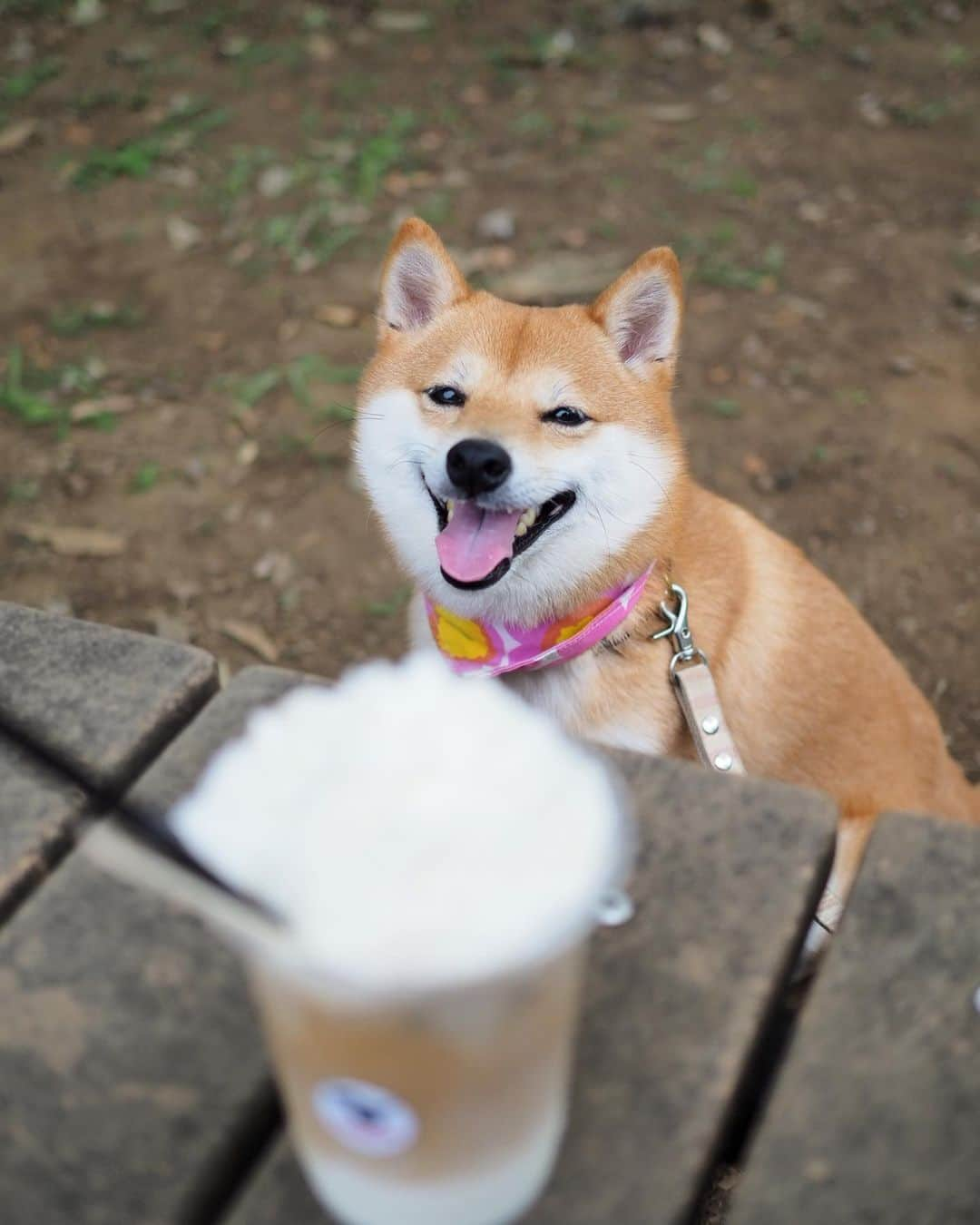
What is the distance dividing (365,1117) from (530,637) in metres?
1.50

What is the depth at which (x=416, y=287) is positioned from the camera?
255cm

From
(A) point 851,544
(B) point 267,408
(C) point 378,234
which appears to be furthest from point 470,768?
(C) point 378,234

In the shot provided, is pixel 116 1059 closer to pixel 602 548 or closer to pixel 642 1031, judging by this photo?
pixel 642 1031

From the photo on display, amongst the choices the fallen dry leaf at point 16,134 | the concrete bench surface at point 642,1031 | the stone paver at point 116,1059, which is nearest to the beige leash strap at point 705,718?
the concrete bench surface at point 642,1031

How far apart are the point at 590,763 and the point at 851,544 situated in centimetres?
A: 291

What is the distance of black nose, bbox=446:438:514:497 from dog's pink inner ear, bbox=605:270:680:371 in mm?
443

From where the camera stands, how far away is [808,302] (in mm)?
4301

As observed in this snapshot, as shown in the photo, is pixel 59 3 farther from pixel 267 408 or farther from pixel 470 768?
pixel 470 768

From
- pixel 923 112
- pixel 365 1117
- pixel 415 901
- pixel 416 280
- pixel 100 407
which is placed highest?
pixel 415 901

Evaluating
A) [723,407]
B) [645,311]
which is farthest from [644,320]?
[723,407]

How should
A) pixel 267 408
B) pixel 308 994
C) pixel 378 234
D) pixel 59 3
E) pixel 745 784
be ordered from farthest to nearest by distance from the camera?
pixel 59 3, pixel 378 234, pixel 267 408, pixel 745 784, pixel 308 994

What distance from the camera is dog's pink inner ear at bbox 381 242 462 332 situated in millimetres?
2475

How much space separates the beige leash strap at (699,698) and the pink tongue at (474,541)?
1.14ft

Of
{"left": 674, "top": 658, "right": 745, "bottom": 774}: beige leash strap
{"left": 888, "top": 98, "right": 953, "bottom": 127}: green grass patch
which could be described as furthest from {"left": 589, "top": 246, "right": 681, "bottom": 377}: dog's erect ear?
{"left": 888, "top": 98, "right": 953, "bottom": 127}: green grass patch
